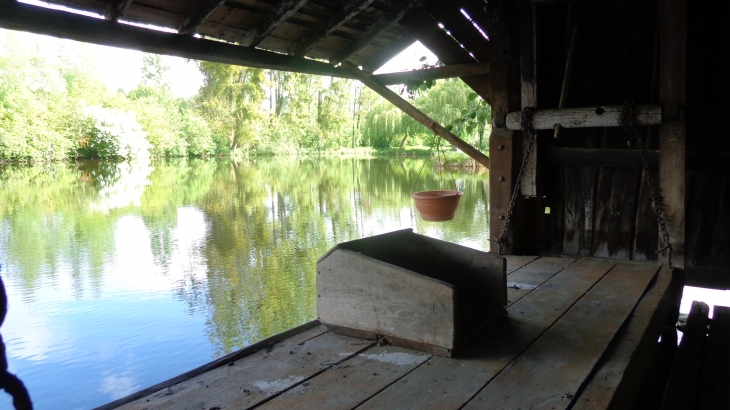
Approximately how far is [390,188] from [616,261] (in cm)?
1584

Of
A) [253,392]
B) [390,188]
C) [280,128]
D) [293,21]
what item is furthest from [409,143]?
[253,392]

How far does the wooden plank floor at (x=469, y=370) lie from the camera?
1.82m

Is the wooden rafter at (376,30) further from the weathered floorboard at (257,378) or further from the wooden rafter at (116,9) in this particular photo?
the weathered floorboard at (257,378)

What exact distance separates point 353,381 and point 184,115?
41186mm

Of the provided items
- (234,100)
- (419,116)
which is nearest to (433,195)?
(419,116)

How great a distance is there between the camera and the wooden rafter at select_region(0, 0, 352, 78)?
9.52ft

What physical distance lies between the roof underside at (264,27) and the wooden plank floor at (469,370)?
7.35 ft

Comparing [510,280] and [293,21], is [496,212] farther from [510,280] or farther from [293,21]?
[293,21]

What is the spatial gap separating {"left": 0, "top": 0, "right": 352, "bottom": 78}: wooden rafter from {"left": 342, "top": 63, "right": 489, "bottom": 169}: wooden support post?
2.15ft

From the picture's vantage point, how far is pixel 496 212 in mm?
4168

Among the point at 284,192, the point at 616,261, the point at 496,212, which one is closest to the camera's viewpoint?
the point at 616,261

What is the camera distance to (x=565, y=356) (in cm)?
217

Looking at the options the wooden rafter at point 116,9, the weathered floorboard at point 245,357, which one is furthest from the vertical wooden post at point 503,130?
the wooden rafter at point 116,9

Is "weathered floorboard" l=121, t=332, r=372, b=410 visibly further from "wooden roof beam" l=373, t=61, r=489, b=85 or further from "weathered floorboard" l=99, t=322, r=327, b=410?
"wooden roof beam" l=373, t=61, r=489, b=85
